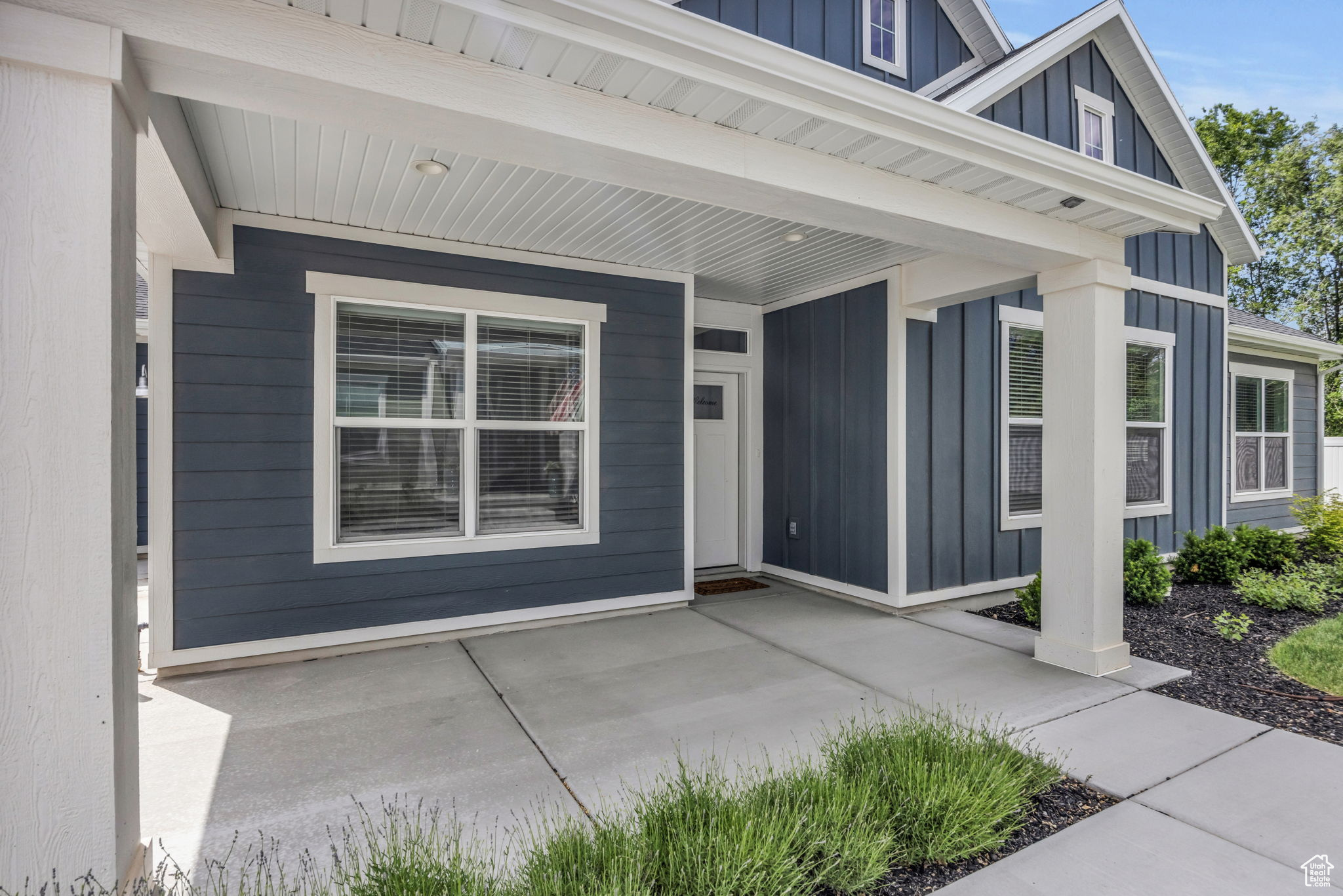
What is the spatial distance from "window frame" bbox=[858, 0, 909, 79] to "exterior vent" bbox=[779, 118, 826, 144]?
10.2 ft

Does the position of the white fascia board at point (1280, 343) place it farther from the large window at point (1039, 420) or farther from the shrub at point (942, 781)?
the shrub at point (942, 781)

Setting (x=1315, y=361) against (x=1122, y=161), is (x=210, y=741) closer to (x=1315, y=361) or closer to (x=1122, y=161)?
(x=1122, y=161)

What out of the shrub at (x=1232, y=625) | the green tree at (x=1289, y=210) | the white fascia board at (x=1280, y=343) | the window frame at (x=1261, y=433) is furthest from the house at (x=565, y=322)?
the green tree at (x=1289, y=210)

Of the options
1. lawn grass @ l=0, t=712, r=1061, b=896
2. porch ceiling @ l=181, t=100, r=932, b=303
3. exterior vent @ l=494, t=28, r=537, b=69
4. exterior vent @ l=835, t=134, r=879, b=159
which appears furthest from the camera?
porch ceiling @ l=181, t=100, r=932, b=303

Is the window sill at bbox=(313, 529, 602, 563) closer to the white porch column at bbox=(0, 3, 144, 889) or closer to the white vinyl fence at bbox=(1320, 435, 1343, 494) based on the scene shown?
the white porch column at bbox=(0, 3, 144, 889)

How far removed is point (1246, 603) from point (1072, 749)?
3836 millimetres

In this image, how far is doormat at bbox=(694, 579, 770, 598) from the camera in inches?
232

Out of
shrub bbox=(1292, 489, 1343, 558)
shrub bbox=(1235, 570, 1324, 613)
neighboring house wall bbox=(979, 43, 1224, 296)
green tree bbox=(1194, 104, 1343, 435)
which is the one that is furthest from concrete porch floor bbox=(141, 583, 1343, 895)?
green tree bbox=(1194, 104, 1343, 435)

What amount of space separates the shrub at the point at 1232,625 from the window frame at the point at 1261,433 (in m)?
4.08

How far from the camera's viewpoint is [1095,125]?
243 inches

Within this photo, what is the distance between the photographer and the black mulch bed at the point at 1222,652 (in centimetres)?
325

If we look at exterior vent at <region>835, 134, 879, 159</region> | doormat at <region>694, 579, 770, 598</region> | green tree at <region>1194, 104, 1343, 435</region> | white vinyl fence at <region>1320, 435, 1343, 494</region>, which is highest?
green tree at <region>1194, 104, 1343, 435</region>

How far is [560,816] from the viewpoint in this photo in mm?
2350

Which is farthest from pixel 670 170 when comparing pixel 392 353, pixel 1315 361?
pixel 1315 361
